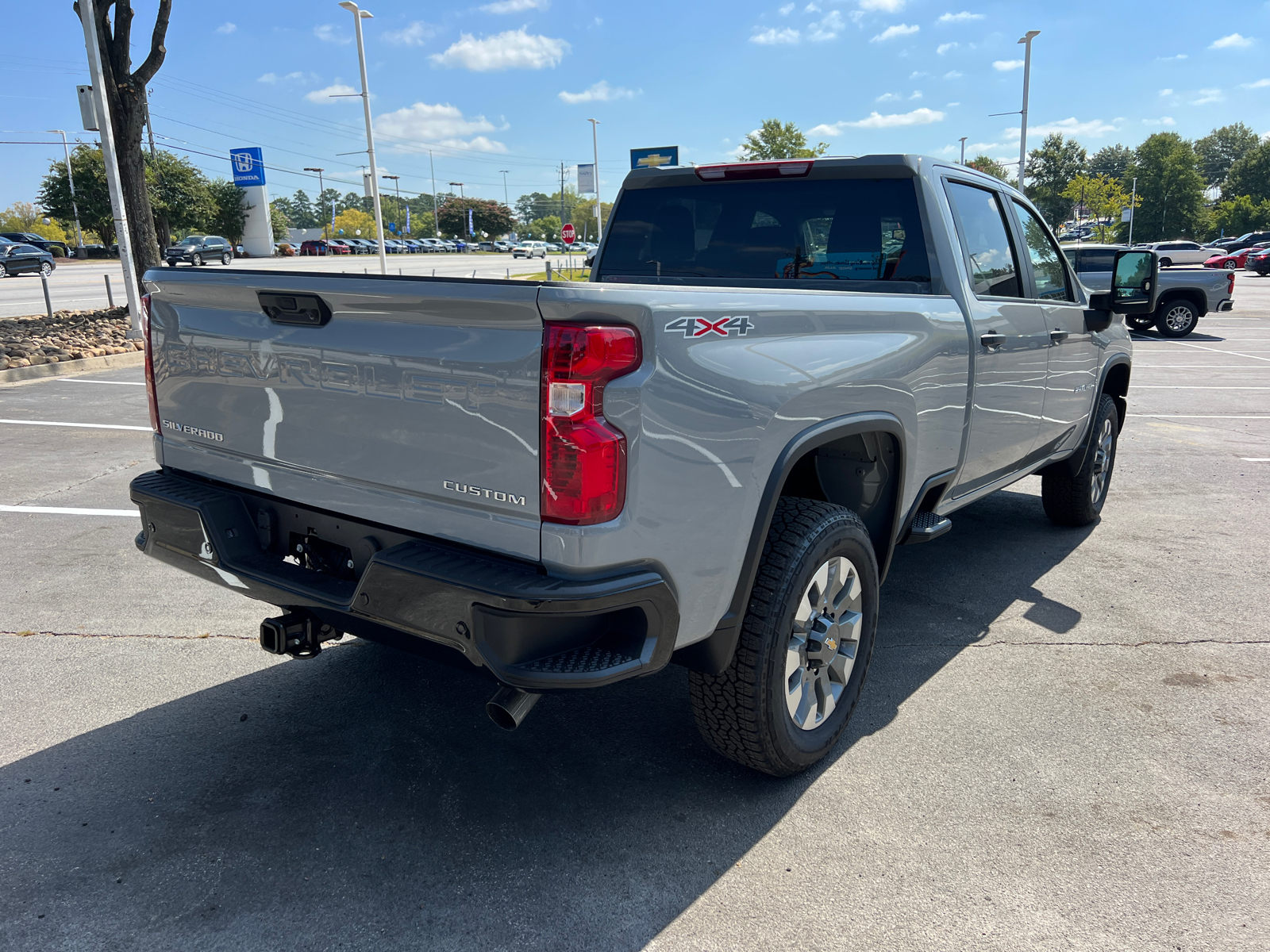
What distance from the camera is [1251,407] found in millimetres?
10031

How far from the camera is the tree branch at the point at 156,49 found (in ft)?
48.3

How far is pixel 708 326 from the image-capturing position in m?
2.28

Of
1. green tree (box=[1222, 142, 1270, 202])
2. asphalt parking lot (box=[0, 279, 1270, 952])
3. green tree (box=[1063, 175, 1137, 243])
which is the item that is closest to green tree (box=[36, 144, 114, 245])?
asphalt parking lot (box=[0, 279, 1270, 952])

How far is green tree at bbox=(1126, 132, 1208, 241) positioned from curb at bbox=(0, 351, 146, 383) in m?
80.4

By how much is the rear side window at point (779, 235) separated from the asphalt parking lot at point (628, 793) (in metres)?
1.66

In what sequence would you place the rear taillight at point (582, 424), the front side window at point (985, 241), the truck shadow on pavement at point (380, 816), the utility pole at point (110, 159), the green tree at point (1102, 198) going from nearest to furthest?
the rear taillight at point (582, 424) < the truck shadow on pavement at point (380, 816) < the front side window at point (985, 241) < the utility pole at point (110, 159) < the green tree at point (1102, 198)

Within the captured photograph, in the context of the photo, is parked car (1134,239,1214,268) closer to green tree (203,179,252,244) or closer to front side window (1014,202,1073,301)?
front side window (1014,202,1073,301)

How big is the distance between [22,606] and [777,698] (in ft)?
12.0

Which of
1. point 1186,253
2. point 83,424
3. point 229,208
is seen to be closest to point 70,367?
point 83,424

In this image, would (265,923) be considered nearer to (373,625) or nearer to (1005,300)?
(373,625)

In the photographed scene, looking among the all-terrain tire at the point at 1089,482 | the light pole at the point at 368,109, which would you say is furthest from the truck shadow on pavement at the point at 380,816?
the light pole at the point at 368,109

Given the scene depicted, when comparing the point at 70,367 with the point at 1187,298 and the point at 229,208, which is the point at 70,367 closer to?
the point at 1187,298

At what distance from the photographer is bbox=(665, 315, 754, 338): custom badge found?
2.18 meters

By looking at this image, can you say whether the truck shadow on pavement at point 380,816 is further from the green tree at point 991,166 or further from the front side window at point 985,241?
the green tree at point 991,166
